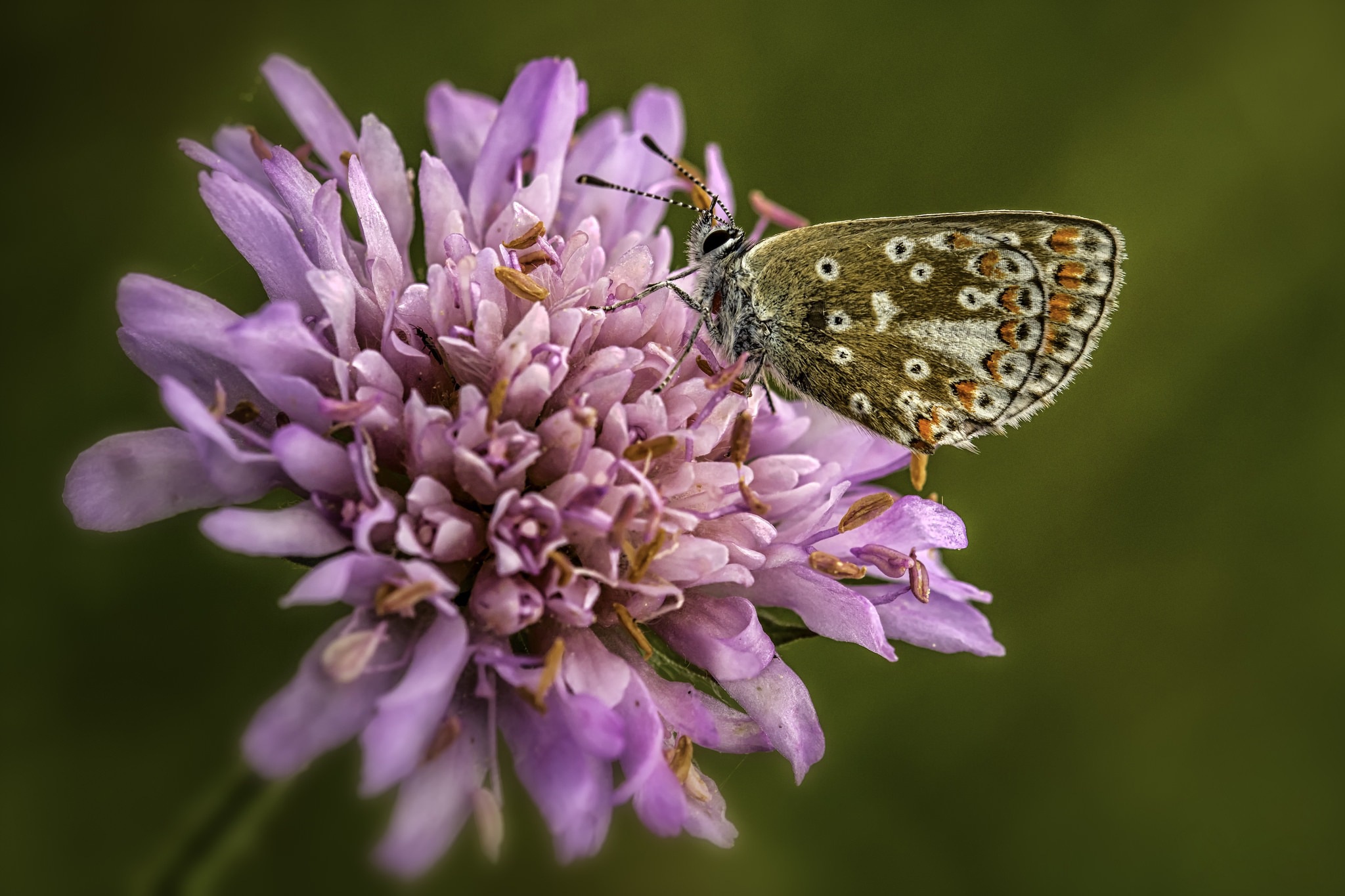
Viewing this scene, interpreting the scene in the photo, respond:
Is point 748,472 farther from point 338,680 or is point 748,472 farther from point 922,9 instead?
point 922,9

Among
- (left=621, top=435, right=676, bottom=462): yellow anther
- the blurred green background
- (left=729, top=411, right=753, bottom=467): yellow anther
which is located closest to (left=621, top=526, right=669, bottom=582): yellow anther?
(left=621, top=435, right=676, bottom=462): yellow anther

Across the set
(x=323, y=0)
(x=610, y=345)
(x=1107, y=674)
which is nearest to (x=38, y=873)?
(x=610, y=345)

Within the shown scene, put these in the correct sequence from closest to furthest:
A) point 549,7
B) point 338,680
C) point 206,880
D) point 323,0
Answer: point 338,680
point 206,880
point 323,0
point 549,7

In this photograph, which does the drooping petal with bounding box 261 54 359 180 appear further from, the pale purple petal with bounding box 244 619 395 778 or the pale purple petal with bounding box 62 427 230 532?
the pale purple petal with bounding box 244 619 395 778

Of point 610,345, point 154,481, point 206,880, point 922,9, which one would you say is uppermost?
point 922,9

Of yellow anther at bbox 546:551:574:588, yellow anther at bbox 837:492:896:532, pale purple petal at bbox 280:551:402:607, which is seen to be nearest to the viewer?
pale purple petal at bbox 280:551:402:607

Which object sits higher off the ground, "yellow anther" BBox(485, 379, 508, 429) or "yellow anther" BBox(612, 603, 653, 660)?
"yellow anther" BBox(485, 379, 508, 429)
